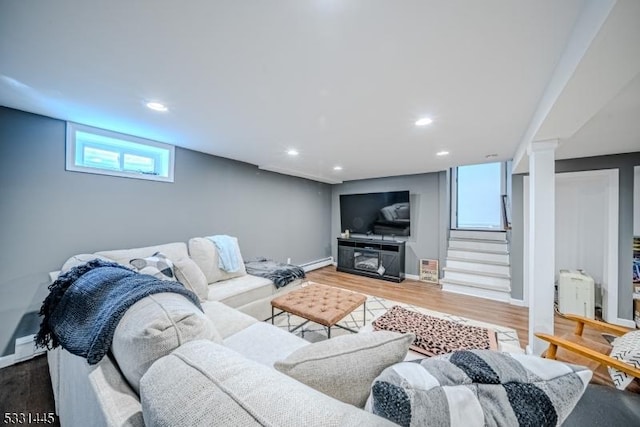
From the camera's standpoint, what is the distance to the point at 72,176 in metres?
2.33

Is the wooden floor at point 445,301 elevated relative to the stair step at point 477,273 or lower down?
lower down

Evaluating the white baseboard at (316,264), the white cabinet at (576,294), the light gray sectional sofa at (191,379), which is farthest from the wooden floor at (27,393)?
the white cabinet at (576,294)

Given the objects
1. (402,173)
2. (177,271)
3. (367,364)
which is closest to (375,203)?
(402,173)

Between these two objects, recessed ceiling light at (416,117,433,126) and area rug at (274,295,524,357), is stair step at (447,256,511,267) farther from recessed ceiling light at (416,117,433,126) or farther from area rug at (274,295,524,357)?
recessed ceiling light at (416,117,433,126)

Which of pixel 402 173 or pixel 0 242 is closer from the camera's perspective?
pixel 0 242

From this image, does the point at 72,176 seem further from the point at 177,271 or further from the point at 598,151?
the point at 598,151

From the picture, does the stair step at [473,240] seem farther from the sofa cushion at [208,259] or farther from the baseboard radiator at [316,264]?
the sofa cushion at [208,259]

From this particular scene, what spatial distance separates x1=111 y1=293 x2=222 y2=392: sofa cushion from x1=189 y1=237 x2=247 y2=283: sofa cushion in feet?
6.51

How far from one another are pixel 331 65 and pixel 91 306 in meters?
1.73

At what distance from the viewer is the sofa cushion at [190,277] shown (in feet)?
6.87

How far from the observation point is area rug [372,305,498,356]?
7.54 ft

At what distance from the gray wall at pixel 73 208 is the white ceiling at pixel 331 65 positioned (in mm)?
446

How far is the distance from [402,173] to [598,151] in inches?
103

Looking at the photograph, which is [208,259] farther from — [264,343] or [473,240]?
[473,240]
